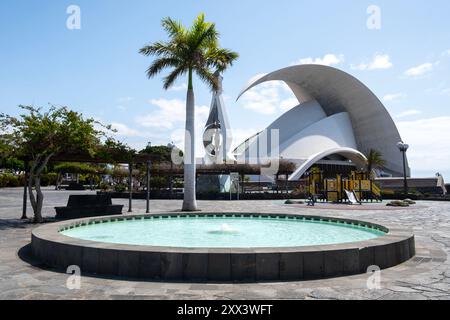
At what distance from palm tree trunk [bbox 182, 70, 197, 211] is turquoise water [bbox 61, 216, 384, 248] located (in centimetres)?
388

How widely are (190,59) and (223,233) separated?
32.1 feet

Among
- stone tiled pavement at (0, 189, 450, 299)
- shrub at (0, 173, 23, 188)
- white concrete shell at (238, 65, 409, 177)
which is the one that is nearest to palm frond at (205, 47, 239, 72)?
stone tiled pavement at (0, 189, 450, 299)

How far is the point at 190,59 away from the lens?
1645 cm

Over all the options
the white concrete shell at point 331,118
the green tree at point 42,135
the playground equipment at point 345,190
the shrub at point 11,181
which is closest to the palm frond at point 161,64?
the green tree at point 42,135

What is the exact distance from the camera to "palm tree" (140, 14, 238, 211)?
16219mm

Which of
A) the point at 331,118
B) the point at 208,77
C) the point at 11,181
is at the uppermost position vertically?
the point at 331,118

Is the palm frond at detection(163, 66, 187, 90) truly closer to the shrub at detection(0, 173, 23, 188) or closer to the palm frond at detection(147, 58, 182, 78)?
the palm frond at detection(147, 58, 182, 78)

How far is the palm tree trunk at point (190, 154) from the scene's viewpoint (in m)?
16.4

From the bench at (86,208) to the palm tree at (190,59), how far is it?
358 centimetres

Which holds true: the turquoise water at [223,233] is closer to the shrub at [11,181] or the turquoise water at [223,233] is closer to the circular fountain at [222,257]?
the circular fountain at [222,257]

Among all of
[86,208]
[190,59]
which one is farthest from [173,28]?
[86,208]

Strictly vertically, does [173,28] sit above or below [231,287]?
above

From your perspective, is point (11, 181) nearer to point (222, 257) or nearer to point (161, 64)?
point (161, 64)
